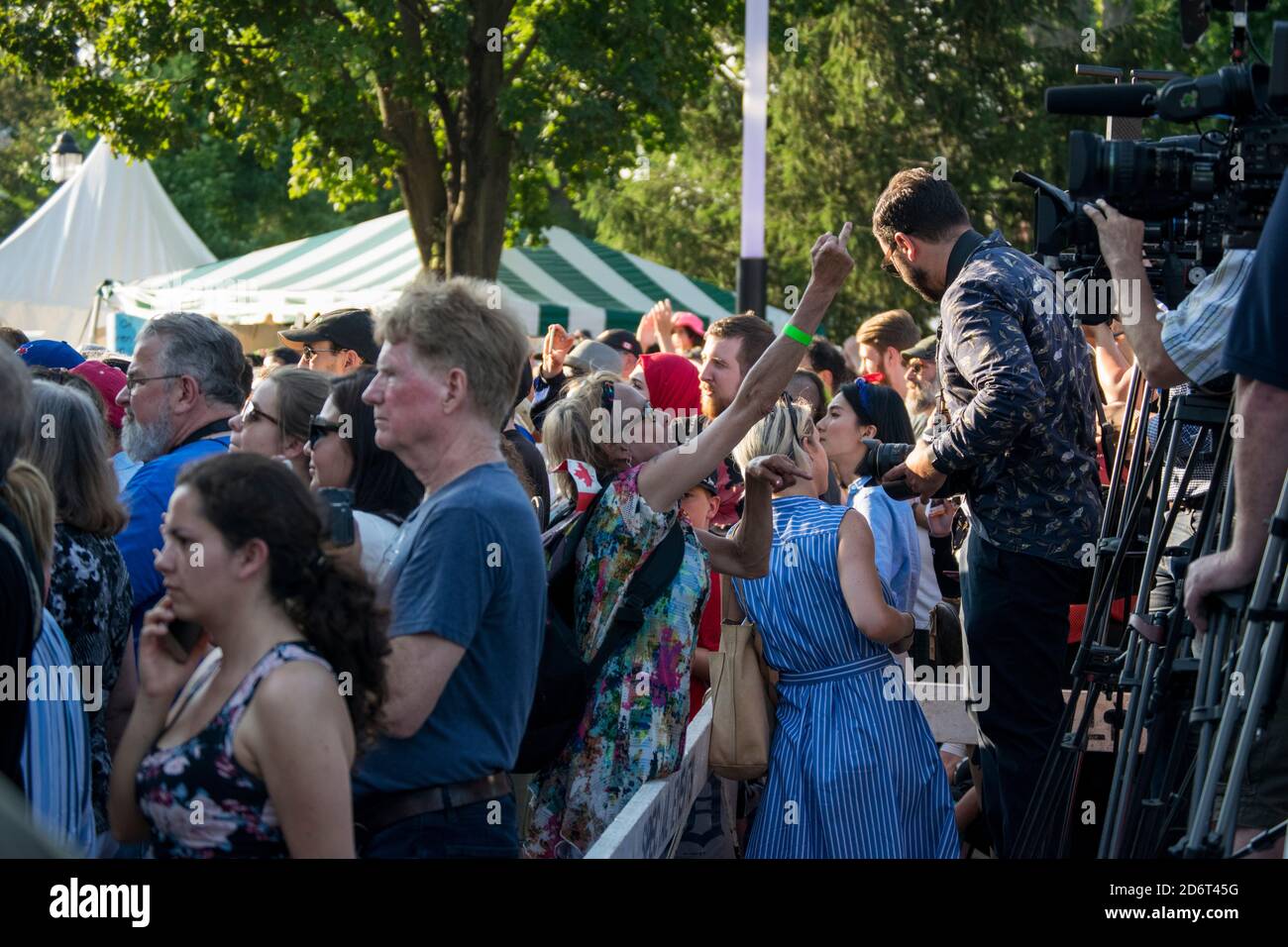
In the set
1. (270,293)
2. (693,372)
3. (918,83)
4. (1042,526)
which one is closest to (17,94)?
(918,83)

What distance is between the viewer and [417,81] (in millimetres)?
15492

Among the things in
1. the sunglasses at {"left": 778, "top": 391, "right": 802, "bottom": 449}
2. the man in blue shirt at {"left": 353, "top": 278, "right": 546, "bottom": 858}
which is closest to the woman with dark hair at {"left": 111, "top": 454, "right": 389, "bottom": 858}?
the man in blue shirt at {"left": 353, "top": 278, "right": 546, "bottom": 858}

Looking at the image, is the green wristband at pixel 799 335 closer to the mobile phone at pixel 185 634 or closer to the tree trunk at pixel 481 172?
the mobile phone at pixel 185 634

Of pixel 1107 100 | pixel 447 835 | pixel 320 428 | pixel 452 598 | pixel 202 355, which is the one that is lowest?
pixel 447 835

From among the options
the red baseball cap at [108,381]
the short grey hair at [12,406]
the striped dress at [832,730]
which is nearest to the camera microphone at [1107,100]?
the striped dress at [832,730]

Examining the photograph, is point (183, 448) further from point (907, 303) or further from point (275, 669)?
point (907, 303)

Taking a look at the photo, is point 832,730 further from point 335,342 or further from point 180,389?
point 335,342

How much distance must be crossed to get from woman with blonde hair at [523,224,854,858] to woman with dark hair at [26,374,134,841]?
114 centimetres

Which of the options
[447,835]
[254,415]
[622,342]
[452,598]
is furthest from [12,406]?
[622,342]

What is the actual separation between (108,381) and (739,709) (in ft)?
8.96

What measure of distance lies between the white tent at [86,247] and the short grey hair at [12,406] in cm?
1870

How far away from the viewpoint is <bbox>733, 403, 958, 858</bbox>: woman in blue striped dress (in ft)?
16.2

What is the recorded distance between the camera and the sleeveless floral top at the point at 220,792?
2770 millimetres

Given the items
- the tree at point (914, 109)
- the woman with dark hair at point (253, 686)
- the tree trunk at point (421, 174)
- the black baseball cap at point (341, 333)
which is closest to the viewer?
the woman with dark hair at point (253, 686)
